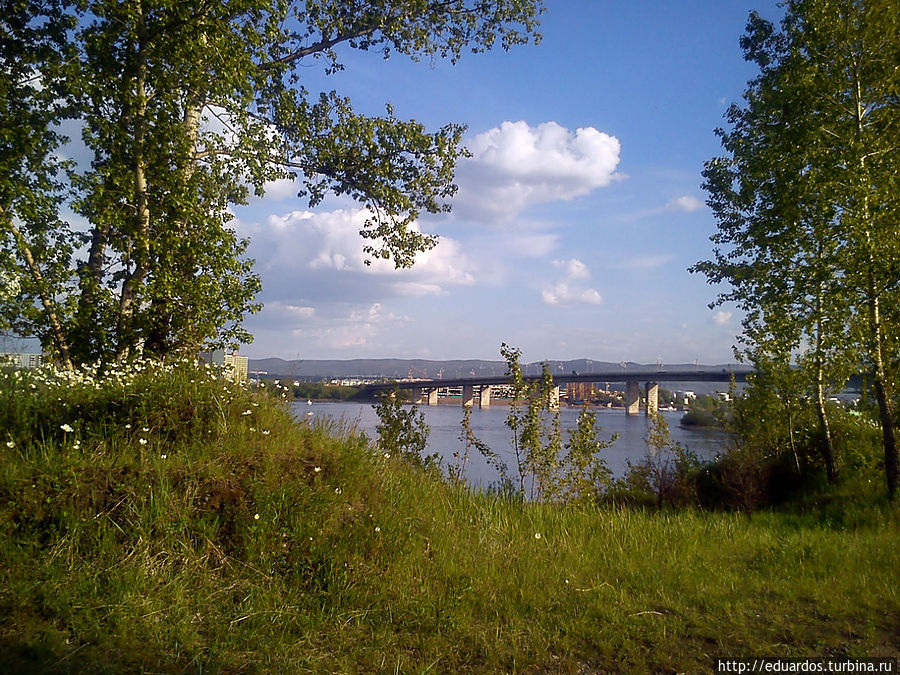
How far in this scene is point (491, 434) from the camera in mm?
10125

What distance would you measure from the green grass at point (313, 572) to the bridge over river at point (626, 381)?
4.31 metres

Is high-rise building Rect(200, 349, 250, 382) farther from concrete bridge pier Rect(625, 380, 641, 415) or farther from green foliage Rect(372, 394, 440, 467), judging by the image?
concrete bridge pier Rect(625, 380, 641, 415)

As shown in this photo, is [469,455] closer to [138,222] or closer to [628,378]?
[138,222]

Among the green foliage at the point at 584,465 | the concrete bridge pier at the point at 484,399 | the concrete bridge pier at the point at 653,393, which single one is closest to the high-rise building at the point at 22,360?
the green foliage at the point at 584,465

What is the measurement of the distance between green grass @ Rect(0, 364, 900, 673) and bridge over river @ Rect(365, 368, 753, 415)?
170 inches

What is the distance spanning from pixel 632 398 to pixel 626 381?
211 centimetres

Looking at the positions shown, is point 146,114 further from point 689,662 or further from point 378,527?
point 689,662

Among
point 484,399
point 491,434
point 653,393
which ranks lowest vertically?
point 491,434

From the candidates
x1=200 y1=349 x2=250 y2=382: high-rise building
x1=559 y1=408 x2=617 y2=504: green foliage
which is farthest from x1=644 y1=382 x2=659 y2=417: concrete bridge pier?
x1=200 y1=349 x2=250 y2=382: high-rise building

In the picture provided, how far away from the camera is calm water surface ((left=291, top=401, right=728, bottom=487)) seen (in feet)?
25.1

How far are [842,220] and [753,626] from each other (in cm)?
591

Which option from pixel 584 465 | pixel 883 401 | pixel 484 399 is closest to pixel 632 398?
pixel 484 399

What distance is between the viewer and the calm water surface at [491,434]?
301 inches

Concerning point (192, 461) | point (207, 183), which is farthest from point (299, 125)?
point (192, 461)
